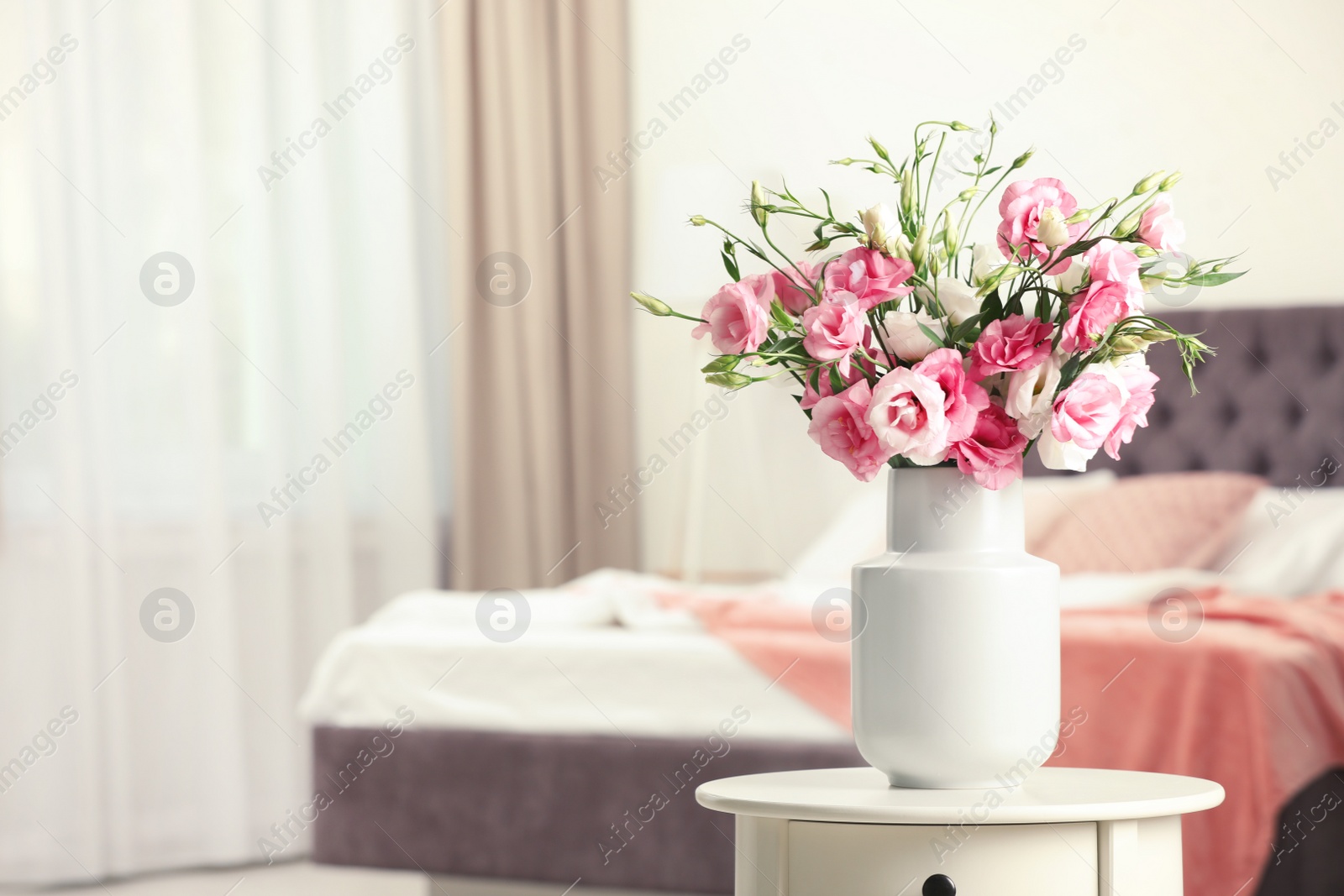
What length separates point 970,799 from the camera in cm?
106

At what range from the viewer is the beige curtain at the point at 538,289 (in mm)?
3994

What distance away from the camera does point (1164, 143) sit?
11.3 ft

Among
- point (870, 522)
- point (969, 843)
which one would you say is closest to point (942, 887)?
point (969, 843)

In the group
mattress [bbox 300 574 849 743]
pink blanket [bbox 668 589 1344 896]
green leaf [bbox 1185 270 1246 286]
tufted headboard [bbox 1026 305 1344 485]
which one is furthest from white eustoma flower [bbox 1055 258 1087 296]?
tufted headboard [bbox 1026 305 1344 485]

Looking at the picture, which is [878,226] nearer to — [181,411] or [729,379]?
[729,379]

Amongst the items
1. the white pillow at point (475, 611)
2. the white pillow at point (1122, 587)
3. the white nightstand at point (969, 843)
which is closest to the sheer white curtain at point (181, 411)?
the white pillow at point (475, 611)

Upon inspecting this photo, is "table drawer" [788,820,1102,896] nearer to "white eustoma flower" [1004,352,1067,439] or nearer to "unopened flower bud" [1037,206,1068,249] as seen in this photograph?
"white eustoma flower" [1004,352,1067,439]

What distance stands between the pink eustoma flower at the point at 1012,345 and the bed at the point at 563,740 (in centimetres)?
119

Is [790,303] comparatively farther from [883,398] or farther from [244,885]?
[244,885]

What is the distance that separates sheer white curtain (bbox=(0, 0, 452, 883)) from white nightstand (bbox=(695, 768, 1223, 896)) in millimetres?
2476

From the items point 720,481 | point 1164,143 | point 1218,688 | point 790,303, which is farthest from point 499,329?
point 790,303

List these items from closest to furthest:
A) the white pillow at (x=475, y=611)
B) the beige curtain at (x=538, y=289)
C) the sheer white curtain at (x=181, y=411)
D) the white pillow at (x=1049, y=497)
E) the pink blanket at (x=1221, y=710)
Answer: the pink blanket at (x=1221, y=710) < the white pillow at (x=475, y=611) < the sheer white curtain at (x=181, y=411) < the white pillow at (x=1049, y=497) < the beige curtain at (x=538, y=289)

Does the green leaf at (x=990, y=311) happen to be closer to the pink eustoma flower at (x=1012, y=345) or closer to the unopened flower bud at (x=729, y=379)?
the pink eustoma flower at (x=1012, y=345)

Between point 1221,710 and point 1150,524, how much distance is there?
1.27 metres
